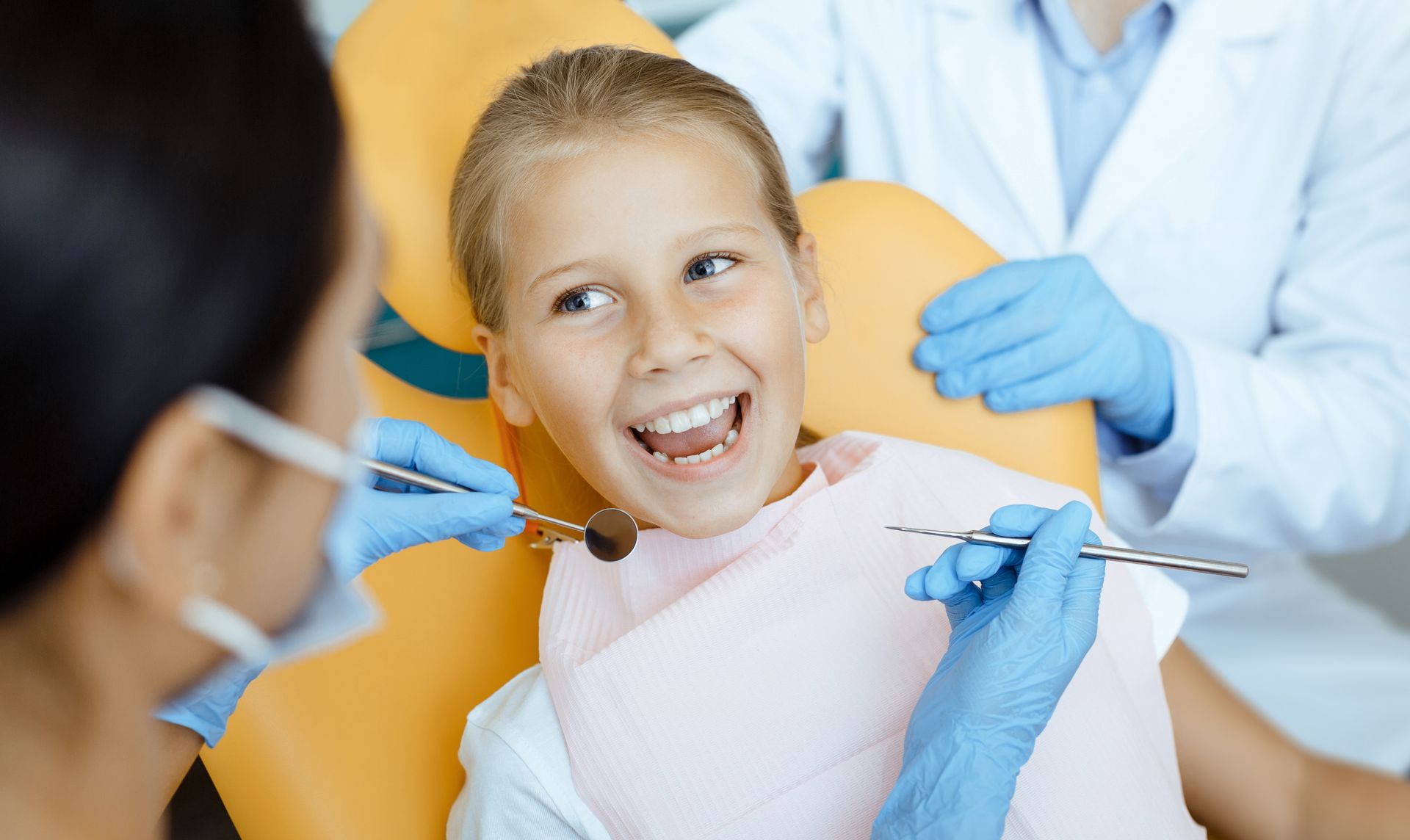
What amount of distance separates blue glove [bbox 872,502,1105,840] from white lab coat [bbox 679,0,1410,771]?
1.60 ft

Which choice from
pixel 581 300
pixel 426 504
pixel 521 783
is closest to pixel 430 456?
pixel 426 504

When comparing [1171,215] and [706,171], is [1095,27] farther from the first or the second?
[706,171]

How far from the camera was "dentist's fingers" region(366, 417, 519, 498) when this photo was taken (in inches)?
37.3

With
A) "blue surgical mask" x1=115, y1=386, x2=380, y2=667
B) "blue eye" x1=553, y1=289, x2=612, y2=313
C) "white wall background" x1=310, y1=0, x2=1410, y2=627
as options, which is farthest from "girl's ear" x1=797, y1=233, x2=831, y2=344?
"white wall background" x1=310, y1=0, x2=1410, y2=627

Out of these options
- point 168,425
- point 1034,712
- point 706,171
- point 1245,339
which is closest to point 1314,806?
point 1034,712

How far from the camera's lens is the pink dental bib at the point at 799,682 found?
888mm

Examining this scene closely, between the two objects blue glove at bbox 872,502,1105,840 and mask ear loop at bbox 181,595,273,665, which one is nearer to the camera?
mask ear loop at bbox 181,595,273,665

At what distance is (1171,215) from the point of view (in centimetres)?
139

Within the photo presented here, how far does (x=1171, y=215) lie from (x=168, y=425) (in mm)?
1311

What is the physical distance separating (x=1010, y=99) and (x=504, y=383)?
0.81 meters

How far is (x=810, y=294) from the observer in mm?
1080

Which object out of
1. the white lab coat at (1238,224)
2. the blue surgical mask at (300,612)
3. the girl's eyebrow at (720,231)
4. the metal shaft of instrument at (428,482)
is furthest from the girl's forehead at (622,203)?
the white lab coat at (1238,224)

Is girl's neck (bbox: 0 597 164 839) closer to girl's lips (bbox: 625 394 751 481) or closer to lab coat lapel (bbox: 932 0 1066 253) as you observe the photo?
girl's lips (bbox: 625 394 751 481)

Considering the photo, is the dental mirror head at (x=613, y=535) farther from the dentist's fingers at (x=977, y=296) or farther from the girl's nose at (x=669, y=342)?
the dentist's fingers at (x=977, y=296)
